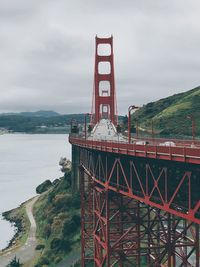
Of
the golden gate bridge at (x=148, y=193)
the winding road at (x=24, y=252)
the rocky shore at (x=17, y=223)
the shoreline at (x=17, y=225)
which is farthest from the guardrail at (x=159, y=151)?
the rocky shore at (x=17, y=223)

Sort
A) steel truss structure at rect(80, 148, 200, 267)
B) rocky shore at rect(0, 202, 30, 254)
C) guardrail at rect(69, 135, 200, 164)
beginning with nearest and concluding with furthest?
guardrail at rect(69, 135, 200, 164) < steel truss structure at rect(80, 148, 200, 267) < rocky shore at rect(0, 202, 30, 254)

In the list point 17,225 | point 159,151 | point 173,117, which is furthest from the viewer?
point 173,117

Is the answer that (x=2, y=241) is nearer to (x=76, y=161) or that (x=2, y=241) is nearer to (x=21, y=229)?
(x=21, y=229)

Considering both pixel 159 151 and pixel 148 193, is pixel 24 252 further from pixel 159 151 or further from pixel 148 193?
pixel 159 151

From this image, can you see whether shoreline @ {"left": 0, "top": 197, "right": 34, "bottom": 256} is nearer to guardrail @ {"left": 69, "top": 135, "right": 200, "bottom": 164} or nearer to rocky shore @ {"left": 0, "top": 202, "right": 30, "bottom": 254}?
rocky shore @ {"left": 0, "top": 202, "right": 30, "bottom": 254}

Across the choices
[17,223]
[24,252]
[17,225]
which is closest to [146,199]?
[24,252]

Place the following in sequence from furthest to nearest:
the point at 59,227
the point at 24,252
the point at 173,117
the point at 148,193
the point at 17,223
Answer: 1. the point at 173,117
2. the point at 17,223
3. the point at 24,252
4. the point at 59,227
5. the point at 148,193

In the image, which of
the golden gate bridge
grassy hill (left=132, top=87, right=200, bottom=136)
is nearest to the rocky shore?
the golden gate bridge

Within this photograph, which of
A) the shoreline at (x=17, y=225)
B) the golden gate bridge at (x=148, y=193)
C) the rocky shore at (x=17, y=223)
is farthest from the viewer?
the rocky shore at (x=17, y=223)

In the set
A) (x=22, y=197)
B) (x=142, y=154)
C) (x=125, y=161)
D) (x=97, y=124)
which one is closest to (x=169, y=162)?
(x=142, y=154)

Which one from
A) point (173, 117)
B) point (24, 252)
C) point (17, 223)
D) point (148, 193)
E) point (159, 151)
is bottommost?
point (17, 223)

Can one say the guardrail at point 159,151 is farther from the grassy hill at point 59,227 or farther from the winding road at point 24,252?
the winding road at point 24,252

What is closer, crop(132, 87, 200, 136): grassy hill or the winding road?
the winding road
